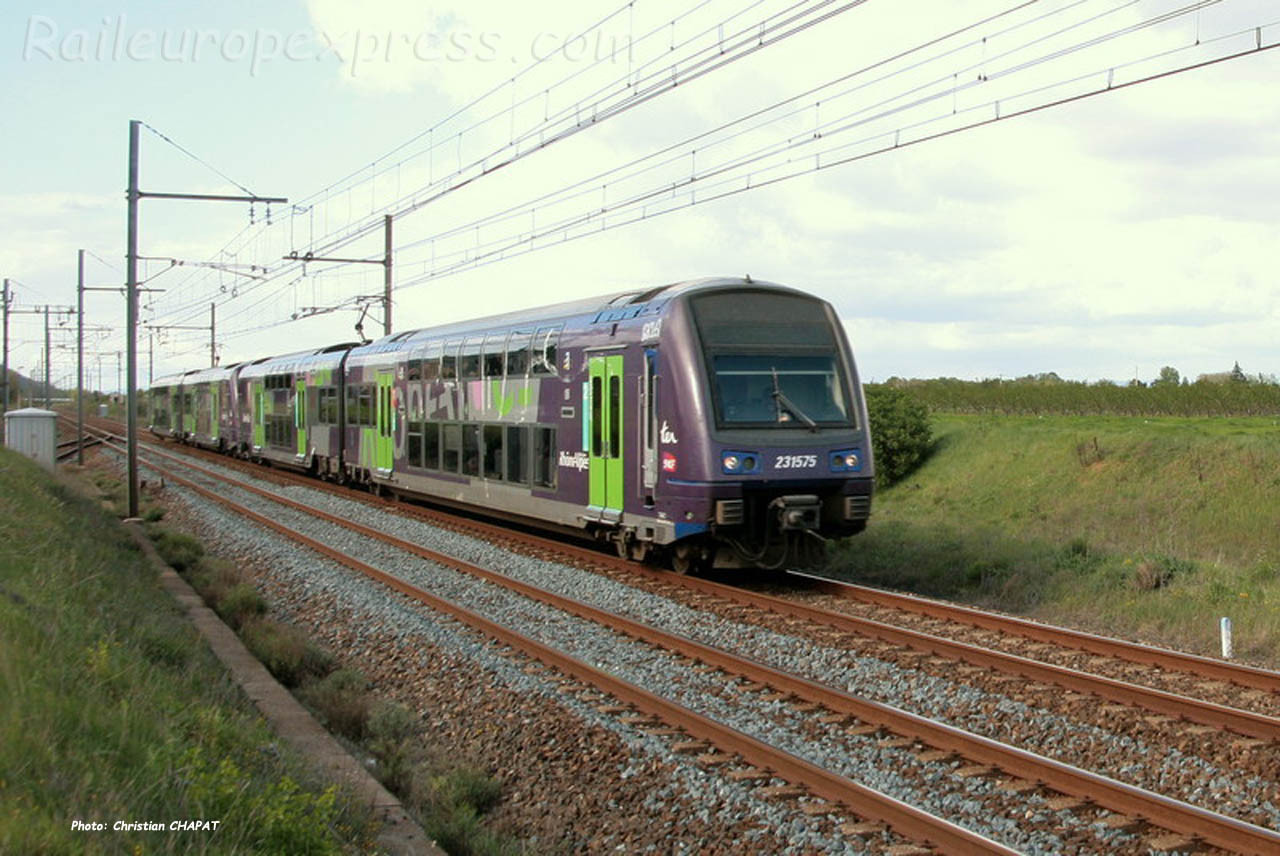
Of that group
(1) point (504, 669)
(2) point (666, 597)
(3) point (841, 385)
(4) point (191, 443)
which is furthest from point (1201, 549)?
(4) point (191, 443)

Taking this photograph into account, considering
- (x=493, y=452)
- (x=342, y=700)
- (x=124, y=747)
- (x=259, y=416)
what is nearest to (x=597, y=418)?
(x=493, y=452)

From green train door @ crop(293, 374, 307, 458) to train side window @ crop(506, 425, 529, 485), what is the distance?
1486 cm

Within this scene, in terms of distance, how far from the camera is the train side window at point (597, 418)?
13961 mm

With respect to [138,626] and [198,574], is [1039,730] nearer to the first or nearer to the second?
[138,626]

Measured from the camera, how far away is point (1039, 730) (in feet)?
24.3

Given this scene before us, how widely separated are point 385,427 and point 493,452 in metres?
6.42

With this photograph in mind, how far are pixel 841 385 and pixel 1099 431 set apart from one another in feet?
66.2

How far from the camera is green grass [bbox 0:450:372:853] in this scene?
3.95m

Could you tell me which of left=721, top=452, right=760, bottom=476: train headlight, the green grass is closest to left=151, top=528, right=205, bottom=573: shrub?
the green grass

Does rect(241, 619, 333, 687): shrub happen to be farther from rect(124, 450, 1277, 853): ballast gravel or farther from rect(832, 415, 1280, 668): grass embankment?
rect(832, 415, 1280, 668): grass embankment

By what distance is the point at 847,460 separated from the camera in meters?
12.6

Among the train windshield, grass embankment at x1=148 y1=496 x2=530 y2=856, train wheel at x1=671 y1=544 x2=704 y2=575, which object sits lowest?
grass embankment at x1=148 y1=496 x2=530 y2=856

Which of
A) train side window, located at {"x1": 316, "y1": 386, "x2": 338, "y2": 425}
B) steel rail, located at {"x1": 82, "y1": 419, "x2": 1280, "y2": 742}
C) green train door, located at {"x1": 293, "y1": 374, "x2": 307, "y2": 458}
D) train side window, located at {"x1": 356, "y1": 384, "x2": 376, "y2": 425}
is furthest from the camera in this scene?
green train door, located at {"x1": 293, "y1": 374, "x2": 307, "y2": 458}

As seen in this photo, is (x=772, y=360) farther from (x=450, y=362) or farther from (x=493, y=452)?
(x=450, y=362)
